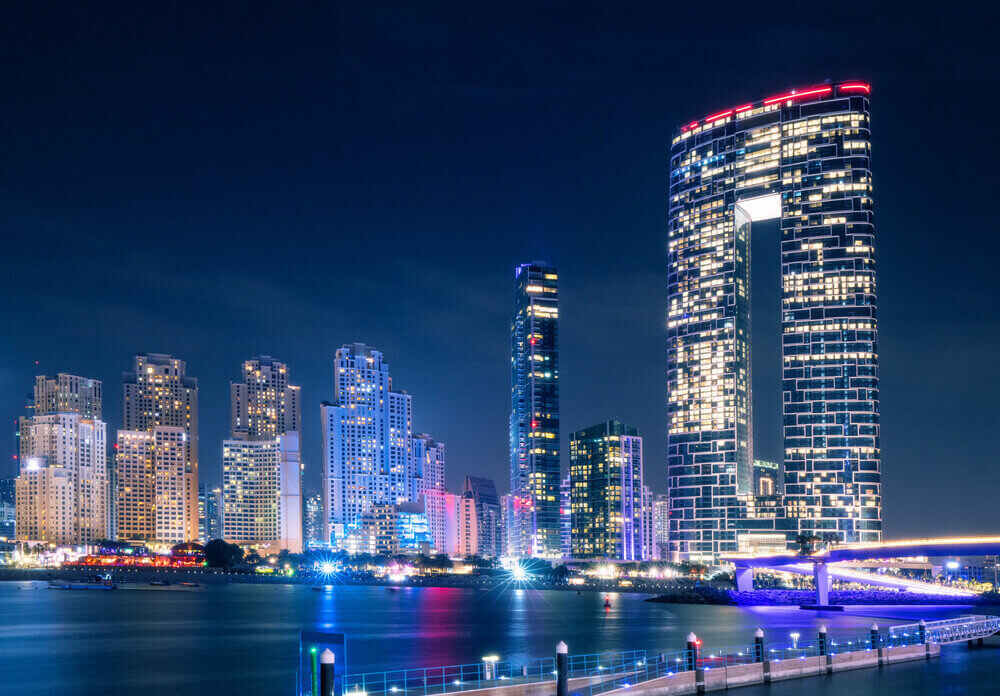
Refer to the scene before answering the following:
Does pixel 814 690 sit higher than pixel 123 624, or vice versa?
pixel 814 690

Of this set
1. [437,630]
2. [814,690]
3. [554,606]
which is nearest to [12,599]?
[554,606]

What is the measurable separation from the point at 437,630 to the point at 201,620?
112 ft

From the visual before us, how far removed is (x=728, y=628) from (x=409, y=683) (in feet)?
184

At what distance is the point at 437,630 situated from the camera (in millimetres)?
113125

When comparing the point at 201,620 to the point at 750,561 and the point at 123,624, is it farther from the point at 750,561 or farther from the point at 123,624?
the point at 750,561

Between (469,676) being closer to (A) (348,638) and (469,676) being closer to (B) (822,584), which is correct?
(A) (348,638)

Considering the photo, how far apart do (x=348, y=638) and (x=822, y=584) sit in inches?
3272

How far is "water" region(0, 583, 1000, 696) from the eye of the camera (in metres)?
65.7

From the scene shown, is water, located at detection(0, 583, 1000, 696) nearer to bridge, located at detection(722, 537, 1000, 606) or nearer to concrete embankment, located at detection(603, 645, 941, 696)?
concrete embankment, located at detection(603, 645, 941, 696)

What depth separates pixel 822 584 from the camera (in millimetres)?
155750

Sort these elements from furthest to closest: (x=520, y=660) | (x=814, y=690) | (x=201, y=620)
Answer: (x=201, y=620)
(x=520, y=660)
(x=814, y=690)

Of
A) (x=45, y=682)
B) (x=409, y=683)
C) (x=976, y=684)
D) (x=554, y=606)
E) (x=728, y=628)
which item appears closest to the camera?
(x=976, y=684)

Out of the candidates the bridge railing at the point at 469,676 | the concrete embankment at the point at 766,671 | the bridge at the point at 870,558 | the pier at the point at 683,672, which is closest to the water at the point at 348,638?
the concrete embankment at the point at 766,671

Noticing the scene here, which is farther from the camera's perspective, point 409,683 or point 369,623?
point 369,623
